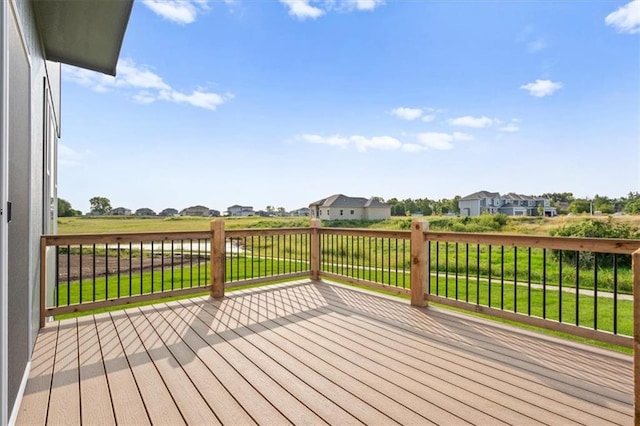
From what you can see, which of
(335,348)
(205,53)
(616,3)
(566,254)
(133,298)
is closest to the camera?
(335,348)

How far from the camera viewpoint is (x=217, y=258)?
4266 millimetres

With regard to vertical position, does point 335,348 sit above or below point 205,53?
below

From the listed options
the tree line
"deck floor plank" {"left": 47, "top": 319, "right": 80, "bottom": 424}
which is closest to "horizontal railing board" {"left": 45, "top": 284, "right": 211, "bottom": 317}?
"deck floor plank" {"left": 47, "top": 319, "right": 80, "bottom": 424}

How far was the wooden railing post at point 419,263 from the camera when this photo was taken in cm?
377

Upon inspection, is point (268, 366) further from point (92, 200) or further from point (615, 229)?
point (92, 200)

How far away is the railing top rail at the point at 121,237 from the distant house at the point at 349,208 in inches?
1061

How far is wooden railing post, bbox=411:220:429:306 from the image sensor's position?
377 centimetres

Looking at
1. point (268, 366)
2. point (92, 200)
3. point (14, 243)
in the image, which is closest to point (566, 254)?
point (268, 366)

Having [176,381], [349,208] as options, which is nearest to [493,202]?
[349,208]

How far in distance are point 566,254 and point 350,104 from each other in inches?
344

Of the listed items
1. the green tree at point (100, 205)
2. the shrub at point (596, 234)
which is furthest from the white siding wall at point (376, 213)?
the green tree at point (100, 205)

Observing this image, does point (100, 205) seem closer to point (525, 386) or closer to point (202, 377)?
point (202, 377)

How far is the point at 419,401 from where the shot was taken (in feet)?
5.99

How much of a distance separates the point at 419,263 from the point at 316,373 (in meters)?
2.07
